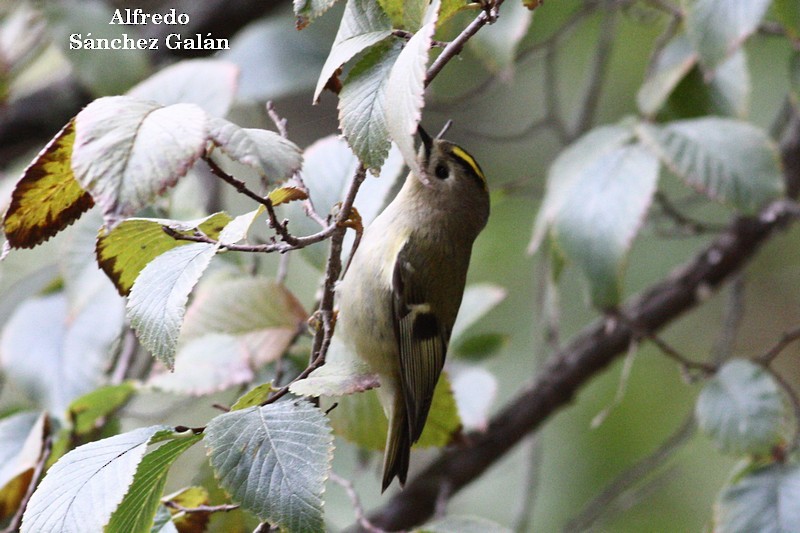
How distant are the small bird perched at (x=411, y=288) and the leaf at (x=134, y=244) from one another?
34 cm

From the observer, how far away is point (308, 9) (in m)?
0.75

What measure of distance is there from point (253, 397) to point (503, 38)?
0.90 meters

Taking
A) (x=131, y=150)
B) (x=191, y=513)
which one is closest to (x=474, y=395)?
(x=191, y=513)

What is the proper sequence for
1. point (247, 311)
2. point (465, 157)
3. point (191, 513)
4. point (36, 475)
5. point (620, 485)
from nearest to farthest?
point (191, 513), point (36, 475), point (465, 157), point (247, 311), point (620, 485)

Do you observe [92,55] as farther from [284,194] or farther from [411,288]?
[284,194]

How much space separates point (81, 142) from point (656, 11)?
1830 mm

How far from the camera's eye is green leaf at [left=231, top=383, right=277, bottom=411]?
811mm

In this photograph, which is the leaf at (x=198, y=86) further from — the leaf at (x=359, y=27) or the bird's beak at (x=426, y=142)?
the leaf at (x=359, y=27)

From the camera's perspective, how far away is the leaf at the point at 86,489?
2.37ft

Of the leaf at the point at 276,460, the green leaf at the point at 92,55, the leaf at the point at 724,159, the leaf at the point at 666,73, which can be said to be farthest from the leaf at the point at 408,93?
the green leaf at the point at 92,55

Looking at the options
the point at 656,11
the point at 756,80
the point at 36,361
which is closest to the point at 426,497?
the point at 36,361

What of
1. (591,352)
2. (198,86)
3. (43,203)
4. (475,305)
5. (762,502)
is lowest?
(591,352)

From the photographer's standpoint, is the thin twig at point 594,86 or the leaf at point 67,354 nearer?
the leaf at point 67,354

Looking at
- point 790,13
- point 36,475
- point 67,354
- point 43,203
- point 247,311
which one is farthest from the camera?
point 67,354
